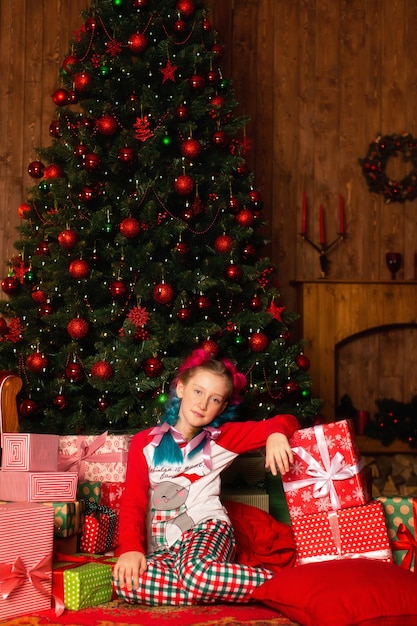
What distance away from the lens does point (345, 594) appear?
6.65 feet

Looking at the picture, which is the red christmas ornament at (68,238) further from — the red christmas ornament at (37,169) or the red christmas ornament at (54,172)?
the red christmas ornament at (37,169)

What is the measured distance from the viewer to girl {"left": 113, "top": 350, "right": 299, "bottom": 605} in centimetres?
228

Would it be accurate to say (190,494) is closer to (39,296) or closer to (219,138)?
(39,296)

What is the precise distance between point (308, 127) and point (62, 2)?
1.72 m

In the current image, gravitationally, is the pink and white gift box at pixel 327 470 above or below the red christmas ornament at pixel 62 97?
below

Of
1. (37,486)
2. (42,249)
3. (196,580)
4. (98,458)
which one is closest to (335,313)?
(42,249)

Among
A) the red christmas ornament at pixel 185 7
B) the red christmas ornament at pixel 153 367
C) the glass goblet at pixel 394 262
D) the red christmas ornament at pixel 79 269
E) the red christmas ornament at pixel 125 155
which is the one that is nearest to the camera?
the red christmas ornament at pixel 153 367

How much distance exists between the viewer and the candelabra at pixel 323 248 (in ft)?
17.0

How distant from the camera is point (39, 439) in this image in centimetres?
Answer: 269

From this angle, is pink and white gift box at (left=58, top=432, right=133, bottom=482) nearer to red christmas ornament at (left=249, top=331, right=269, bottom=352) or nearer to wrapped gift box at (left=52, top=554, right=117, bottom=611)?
wrapped gift box at (left=52, top=554, right=117, bottom=611)

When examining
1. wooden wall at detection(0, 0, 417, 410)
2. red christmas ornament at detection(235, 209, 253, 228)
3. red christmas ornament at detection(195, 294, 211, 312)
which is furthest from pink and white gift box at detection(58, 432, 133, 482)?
wooden wall at detection(0, 0, 417, 410)

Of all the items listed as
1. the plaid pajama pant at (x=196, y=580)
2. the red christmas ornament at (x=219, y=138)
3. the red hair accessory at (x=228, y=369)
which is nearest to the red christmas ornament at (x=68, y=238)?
the red christmas ornament at (x=219, y=138)

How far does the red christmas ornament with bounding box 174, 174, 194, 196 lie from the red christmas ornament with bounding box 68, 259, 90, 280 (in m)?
0.53

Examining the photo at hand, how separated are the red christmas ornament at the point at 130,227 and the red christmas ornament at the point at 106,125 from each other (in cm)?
44
